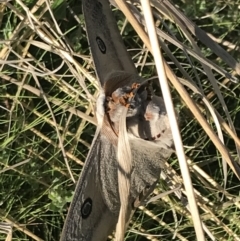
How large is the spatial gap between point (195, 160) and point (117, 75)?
0.78 metres

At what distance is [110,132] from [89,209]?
0.15 metres

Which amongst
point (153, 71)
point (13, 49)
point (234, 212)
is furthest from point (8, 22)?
point (234, 212)

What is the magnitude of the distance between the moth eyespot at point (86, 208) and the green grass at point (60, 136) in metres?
0.60

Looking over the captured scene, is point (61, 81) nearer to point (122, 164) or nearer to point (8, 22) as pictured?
point (8, 22)

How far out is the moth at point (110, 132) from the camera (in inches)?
40.5

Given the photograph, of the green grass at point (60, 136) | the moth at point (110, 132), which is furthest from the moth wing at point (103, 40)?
the green grass at point (60, 136)

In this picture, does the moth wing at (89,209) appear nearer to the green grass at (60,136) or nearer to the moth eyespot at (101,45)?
the moth eyespot at (101,45)

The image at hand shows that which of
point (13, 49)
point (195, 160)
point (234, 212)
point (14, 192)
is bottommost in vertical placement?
point (234, 212)

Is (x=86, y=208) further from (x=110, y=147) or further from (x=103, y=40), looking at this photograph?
(x=103, y=40)

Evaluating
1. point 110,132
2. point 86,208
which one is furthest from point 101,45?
point 86,208

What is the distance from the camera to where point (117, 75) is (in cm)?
110

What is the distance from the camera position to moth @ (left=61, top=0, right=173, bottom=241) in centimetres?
103

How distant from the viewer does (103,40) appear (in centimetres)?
111

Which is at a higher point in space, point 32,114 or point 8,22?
point 8,22
